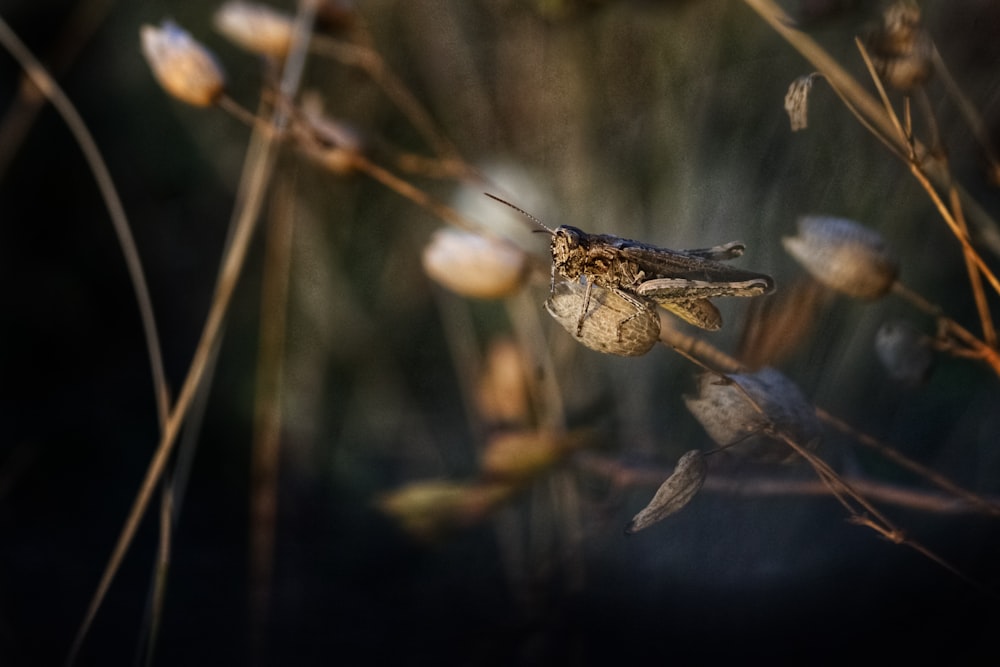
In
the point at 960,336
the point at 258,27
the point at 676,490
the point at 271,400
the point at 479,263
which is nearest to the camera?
the point at 676,490

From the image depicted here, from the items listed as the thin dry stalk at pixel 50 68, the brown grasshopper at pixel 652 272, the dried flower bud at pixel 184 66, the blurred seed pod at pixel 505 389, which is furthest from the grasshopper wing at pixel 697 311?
the thin dry stalk at pixel 50 68

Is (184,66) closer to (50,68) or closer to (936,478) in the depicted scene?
(50,68)

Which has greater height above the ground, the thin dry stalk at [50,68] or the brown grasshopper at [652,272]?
the thin dry stalk at [50,68]

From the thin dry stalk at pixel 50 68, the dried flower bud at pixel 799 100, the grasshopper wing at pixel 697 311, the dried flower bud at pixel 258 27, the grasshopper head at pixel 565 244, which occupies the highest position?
the thin dry stalk at pixel 50 68

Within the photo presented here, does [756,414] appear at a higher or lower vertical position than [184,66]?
lower

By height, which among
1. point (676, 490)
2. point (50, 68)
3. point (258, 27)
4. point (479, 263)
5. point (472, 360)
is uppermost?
point (50, 68)

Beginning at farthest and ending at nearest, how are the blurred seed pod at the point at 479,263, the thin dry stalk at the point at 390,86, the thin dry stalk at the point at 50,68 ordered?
1. the thin dry stalk at the point at 50,68
2. the thin dry stalk at the point at 390,86
3. the blurred seed pod at the point at 479,263

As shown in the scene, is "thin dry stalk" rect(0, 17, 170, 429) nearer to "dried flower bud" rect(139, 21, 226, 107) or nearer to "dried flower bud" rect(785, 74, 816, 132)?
"dried flower bud" rect(139, 21, 226, 107)

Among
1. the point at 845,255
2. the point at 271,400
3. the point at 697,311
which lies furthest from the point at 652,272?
the point at 271,400

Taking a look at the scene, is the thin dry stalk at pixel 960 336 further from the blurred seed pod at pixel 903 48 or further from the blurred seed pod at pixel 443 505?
the blurred seed pod at pixel 443 505
